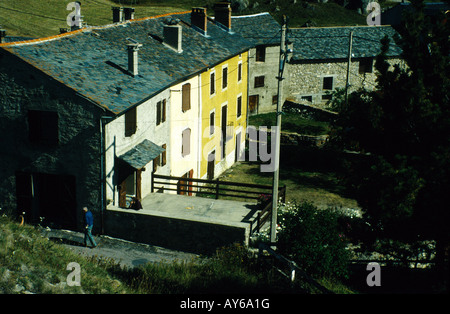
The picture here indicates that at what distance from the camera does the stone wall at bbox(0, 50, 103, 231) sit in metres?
19.9

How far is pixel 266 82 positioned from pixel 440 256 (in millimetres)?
35962

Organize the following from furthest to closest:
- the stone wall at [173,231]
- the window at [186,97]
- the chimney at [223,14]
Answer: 1. the chimney at [223,14]
2. the window at [186,97]
3. the stone wall at [173,231]

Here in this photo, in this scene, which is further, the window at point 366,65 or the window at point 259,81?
the window at point 366,65

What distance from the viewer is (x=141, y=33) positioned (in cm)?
2919

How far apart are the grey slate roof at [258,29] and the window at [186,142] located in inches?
783

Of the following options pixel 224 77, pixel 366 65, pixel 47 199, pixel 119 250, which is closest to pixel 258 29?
pixel 366 65

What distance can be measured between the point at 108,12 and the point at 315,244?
67.5m

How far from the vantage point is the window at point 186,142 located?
94.5 feet

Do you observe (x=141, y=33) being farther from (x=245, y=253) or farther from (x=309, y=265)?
(x=309, y=265)

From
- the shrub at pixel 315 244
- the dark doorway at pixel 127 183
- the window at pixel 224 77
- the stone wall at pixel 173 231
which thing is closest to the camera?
the shrub at pixel 315 244

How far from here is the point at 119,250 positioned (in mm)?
20094

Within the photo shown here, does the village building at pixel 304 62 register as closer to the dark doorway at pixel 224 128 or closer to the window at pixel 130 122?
the dark doorway at pixel 224 128

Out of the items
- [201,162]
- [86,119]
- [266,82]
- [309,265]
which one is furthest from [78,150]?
[266,82]

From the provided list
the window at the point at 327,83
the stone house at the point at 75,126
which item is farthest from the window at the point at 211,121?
the window at the point at 327,83
